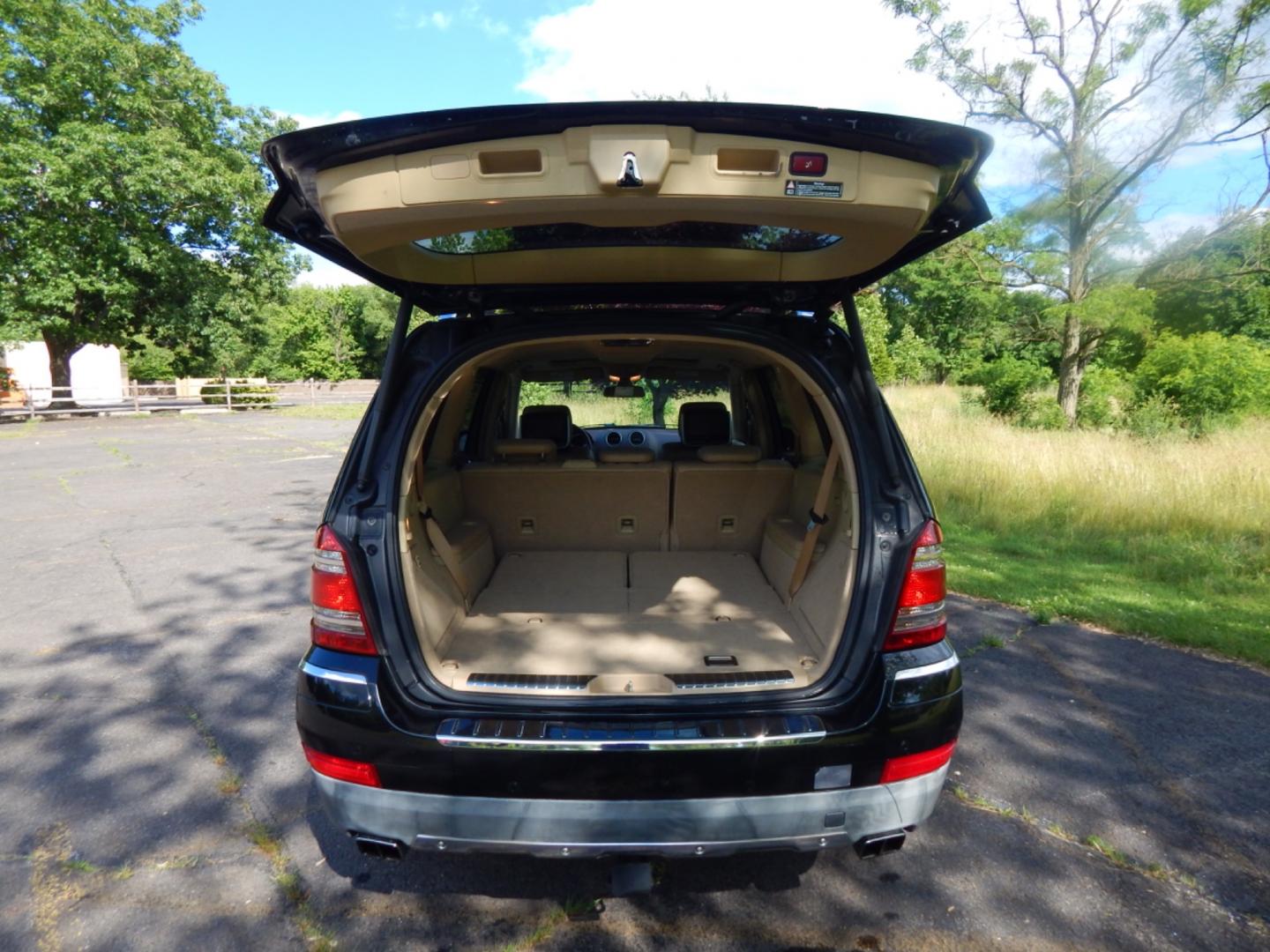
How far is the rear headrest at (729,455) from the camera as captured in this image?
4.14 metres

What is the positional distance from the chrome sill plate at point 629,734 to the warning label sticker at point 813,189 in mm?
1425

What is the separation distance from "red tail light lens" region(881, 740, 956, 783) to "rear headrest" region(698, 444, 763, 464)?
7.35 ft

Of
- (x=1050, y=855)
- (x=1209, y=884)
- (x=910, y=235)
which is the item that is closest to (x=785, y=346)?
(x=910, y=235)

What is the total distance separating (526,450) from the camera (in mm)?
4176

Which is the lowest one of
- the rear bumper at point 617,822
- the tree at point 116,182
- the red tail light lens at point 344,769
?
the rear bumper at point 617,822

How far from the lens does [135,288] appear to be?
2261 cm

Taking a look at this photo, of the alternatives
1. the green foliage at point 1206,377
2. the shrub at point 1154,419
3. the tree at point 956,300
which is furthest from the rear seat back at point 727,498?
the tree at point 956,300

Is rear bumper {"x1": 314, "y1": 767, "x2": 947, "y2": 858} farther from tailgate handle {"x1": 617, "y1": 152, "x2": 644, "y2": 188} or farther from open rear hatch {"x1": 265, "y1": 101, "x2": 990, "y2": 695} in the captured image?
tailgate handle {"x1": 617, "y1": 152, "x2": 644, "y2": 188}

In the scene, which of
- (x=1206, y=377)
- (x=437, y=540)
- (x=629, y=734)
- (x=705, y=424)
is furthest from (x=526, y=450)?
(x=1206, y=377)

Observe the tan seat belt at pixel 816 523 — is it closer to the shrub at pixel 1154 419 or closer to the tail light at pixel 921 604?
the tail light at pixel 921 604

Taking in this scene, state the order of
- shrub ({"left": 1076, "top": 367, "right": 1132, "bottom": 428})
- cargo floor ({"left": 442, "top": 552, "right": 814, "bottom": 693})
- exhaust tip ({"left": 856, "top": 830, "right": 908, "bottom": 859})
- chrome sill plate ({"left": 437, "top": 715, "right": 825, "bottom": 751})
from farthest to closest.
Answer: shrub ({"left": 1076, "top": 367, "right": 1132, "bottom": 428}), cargo floor ({"left": 442, "top": 552, "right": 814, "bottom": 693}), exhaust tip ({"left": 856, "top": 830, "right": 908, "bottom": 859}), chrome sill plate ({"left": 437, "top": 715, "right": 825, "bottom": 751})

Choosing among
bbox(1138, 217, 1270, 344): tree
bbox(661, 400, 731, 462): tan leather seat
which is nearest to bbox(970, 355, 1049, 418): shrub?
bbox(1138, 217, 1270, 344): tree

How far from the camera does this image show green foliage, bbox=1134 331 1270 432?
12.5 meters

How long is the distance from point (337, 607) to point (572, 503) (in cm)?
229
